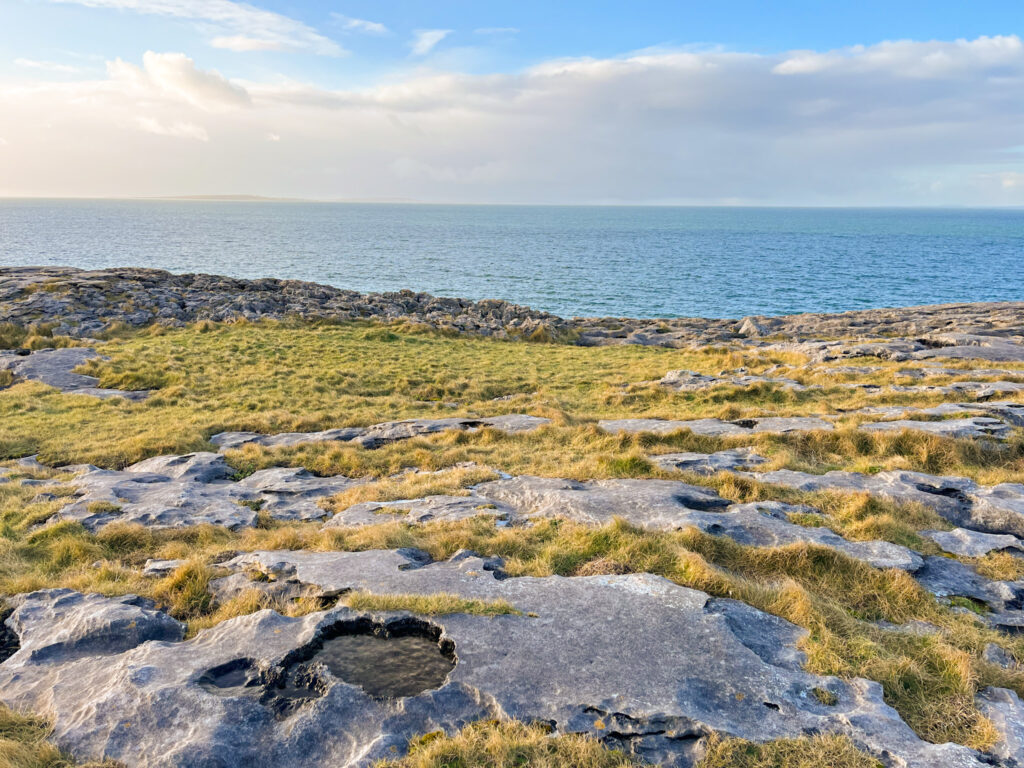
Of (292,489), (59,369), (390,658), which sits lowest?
(59,369)

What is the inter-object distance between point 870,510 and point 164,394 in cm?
2692

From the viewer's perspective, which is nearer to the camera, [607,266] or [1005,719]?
[1005,719]

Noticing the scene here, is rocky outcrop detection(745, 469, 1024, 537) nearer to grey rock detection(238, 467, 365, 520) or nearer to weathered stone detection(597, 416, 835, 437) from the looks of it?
weathered stone detection(597, 416, 835, 437)

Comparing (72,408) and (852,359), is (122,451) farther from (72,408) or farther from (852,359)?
(852,359)

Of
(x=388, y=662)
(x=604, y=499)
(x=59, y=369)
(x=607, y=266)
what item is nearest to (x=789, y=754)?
(x=388, y=662)

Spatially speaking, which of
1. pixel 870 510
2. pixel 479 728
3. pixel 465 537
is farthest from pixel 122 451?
pixel 870 510

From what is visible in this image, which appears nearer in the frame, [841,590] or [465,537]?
[841,590]

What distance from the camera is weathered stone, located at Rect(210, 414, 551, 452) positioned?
67.8ft

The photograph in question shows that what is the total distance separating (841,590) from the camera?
9773 mm

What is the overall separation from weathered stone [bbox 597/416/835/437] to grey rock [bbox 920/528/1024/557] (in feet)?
22.4

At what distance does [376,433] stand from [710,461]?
11.1m

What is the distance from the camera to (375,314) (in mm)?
51781

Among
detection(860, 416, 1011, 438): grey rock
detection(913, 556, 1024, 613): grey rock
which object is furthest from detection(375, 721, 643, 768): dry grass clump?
detection(860, 416, 1011, 438): grey rock

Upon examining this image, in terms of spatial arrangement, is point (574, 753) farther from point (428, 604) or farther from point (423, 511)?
point (423, 511)
